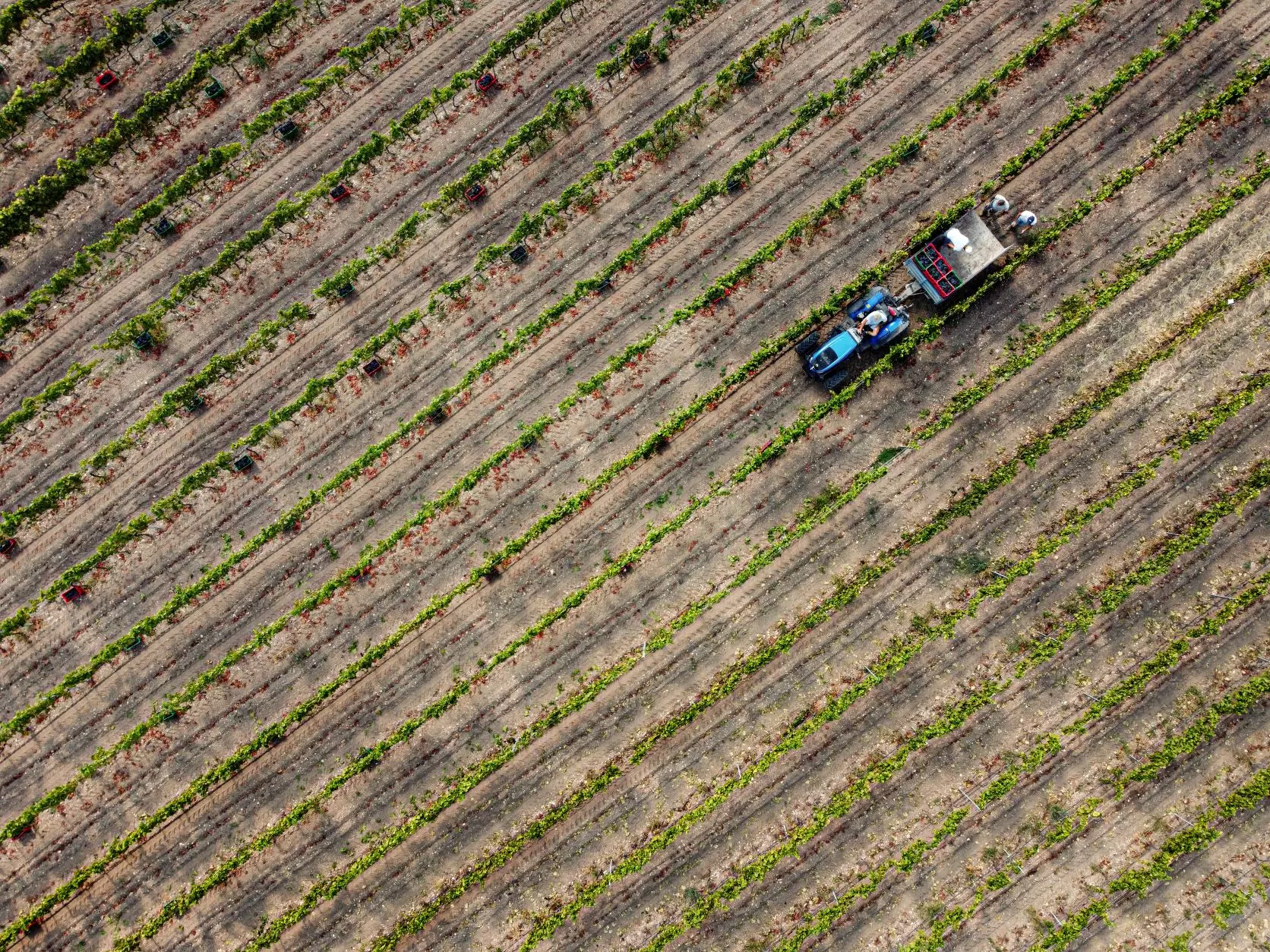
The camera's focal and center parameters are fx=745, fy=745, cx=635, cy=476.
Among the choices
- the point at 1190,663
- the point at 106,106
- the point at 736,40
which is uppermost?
the point at 106,106

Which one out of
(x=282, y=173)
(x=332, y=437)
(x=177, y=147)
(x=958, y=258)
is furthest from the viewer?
(x=177, y=147)

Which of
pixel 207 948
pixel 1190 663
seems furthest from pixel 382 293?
pixel 1190 663

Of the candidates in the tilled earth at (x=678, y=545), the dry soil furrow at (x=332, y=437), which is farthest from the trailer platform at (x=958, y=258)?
the dry soil furrow at (x=332, y=437)

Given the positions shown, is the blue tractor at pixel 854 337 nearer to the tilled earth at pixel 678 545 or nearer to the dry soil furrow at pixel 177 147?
the tilled earth at pixel 678 545

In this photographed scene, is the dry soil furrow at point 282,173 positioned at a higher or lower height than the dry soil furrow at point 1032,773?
higher

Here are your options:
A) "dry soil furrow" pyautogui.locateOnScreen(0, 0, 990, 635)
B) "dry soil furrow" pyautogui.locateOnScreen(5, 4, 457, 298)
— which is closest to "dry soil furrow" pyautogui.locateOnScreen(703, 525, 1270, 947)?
"dry soil furrow" pyautogui.locateOnScreen(0, 0, 990, 635)

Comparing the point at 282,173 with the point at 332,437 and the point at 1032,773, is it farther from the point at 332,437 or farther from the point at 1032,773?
the point at 1032,773

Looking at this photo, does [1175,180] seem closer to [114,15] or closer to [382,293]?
[382,293]

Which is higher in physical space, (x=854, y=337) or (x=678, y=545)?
(x=854, y=337)

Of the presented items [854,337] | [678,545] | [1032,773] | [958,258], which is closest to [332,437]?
[678,545]
